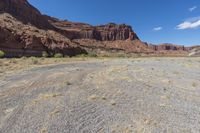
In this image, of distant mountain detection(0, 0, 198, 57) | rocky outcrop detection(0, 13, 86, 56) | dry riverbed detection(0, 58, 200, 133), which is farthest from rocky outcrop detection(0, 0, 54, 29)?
dry riverbed detection(0, 58, 200, 133)

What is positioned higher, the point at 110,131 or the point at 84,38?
the point at 84,38

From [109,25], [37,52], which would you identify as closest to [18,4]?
[37,52]

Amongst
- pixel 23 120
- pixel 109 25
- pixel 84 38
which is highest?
pixel 109 25

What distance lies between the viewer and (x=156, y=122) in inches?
231

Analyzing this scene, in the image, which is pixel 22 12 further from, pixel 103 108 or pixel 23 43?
pixel 103 108

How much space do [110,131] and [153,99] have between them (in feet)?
9.65

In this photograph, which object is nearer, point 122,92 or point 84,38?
point 122,92

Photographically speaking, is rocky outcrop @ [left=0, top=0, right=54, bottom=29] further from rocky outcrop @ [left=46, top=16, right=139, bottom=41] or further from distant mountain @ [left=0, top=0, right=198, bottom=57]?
rocky outcrop @ [left=46, top=16, right=139, bottom=41]

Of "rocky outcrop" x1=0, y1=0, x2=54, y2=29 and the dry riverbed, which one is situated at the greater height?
"rocky outcrop" x1=0, y1=0, x2=54, y2=29

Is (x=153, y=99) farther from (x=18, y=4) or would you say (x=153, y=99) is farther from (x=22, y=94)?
(x=18, y=4)

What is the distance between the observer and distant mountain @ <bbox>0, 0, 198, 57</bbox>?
58.3 m

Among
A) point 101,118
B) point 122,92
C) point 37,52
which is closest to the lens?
point 101,118

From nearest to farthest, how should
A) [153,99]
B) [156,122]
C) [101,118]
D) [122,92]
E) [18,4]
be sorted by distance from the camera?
1. [156,122]
2. [101,118]
3. [153,99]
4. [122,92]
5. [18,4]

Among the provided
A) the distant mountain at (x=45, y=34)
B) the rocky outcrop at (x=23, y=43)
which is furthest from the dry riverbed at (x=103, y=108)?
the rocky outcrop at (x=23, y=43)
